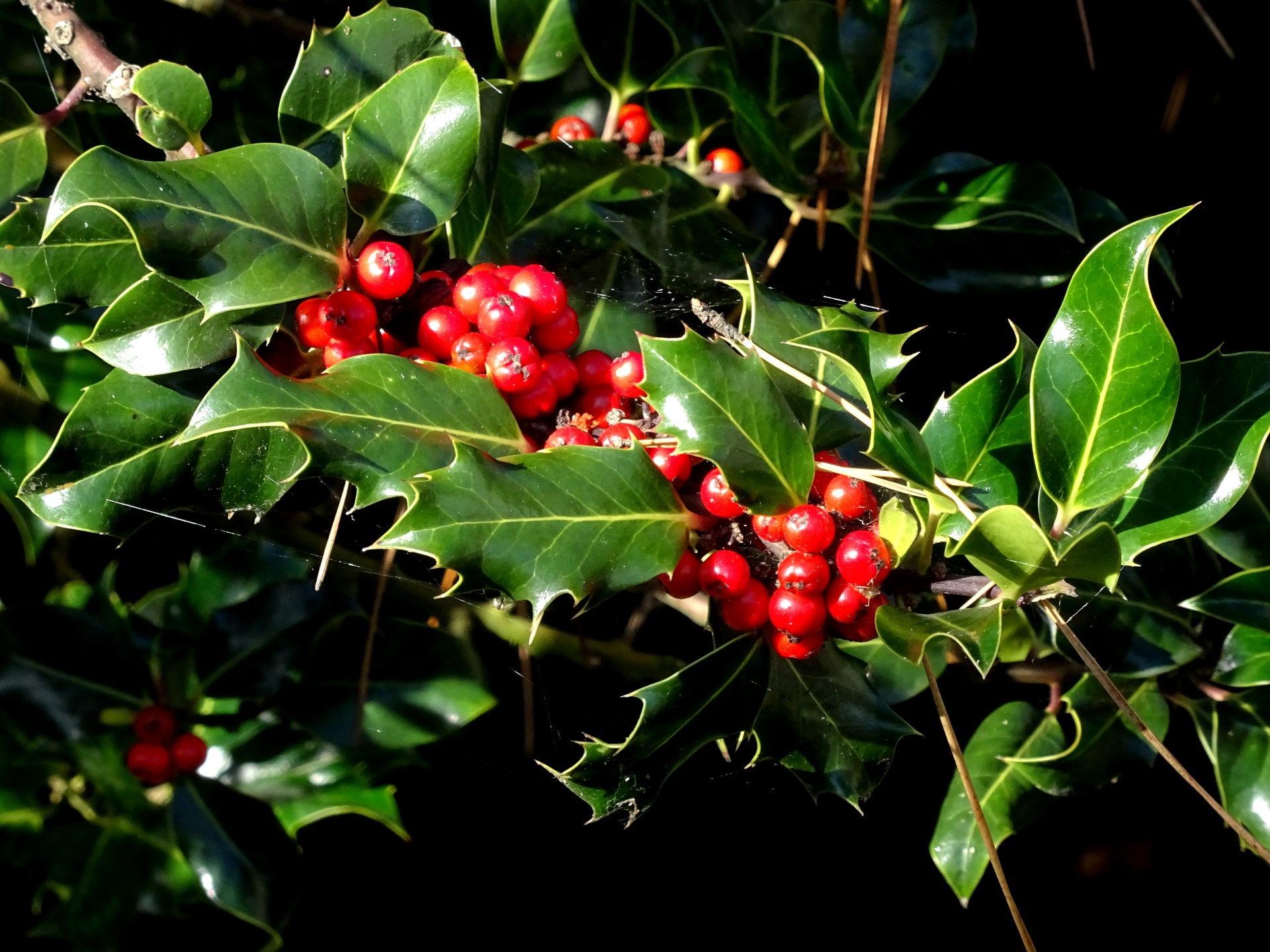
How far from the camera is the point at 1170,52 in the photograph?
1613mm

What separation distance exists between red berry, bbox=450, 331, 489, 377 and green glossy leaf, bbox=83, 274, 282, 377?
0.50 feet

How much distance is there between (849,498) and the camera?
2.56ft

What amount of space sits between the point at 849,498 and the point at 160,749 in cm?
104

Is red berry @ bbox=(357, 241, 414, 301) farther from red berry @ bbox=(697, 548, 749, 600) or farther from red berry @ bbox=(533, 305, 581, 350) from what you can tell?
red berry @ bbox=(697, 548, 749, 600)

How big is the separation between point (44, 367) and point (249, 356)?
A: 721 mm

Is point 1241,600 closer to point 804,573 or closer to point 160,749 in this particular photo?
point 804,573

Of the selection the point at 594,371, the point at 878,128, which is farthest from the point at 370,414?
the point at 878,128

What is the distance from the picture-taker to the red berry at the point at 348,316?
0.81 metres

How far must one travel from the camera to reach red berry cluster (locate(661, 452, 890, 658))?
756 millimetres

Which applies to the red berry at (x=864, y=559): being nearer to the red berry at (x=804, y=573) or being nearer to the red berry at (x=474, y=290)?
the red berry at (x=804, y=573)

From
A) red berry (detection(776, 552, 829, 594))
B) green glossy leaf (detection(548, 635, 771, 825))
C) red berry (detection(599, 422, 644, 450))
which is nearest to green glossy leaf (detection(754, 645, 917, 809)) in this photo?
green glossy leaf (detection(548, 635, 771, 825))

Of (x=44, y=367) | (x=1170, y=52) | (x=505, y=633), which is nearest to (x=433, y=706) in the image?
(x=505, y=633)

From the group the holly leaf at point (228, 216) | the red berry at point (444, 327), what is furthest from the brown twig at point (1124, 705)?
the holly leaf at point (228, 216)

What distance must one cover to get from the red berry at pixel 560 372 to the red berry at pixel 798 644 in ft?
0.87
